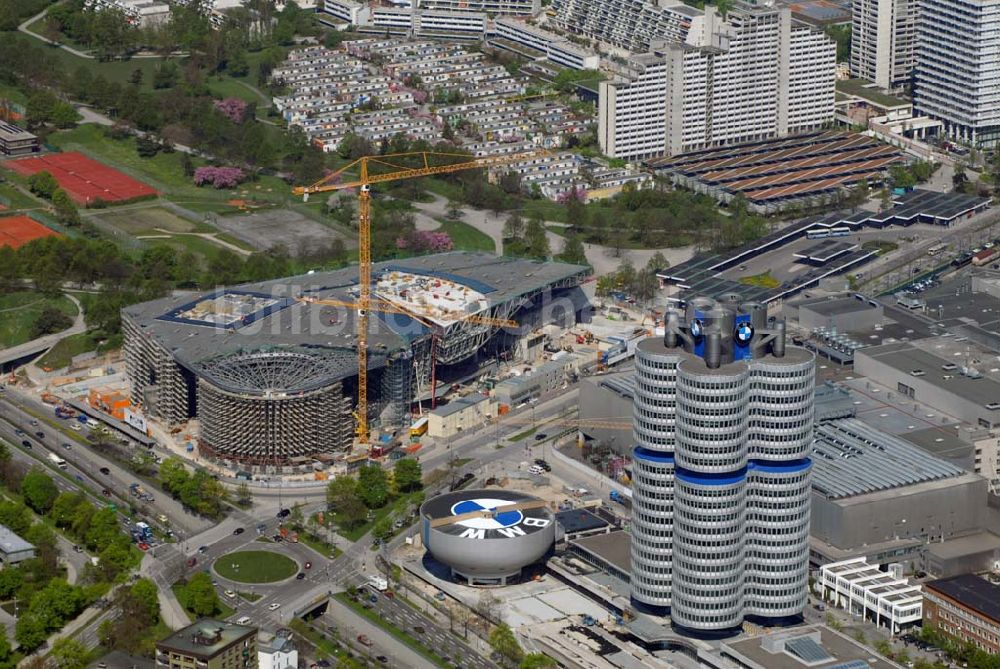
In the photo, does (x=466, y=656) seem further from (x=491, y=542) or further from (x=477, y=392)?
(x=477, y=392)

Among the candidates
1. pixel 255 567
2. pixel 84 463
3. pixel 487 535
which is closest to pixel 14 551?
pixel 255 567

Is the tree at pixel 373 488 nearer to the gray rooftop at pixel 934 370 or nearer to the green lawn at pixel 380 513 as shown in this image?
the green lawn at pixel 380 513

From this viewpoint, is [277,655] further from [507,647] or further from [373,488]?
[373,488]

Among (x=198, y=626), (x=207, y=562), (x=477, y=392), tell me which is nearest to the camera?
(x=198, y=626)

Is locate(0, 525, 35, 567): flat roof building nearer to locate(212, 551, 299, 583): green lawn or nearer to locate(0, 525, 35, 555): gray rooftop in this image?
locate(0, 525, 35, 555): gray rooftop

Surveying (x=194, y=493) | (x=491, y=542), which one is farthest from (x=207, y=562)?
(x=491, y=542)
